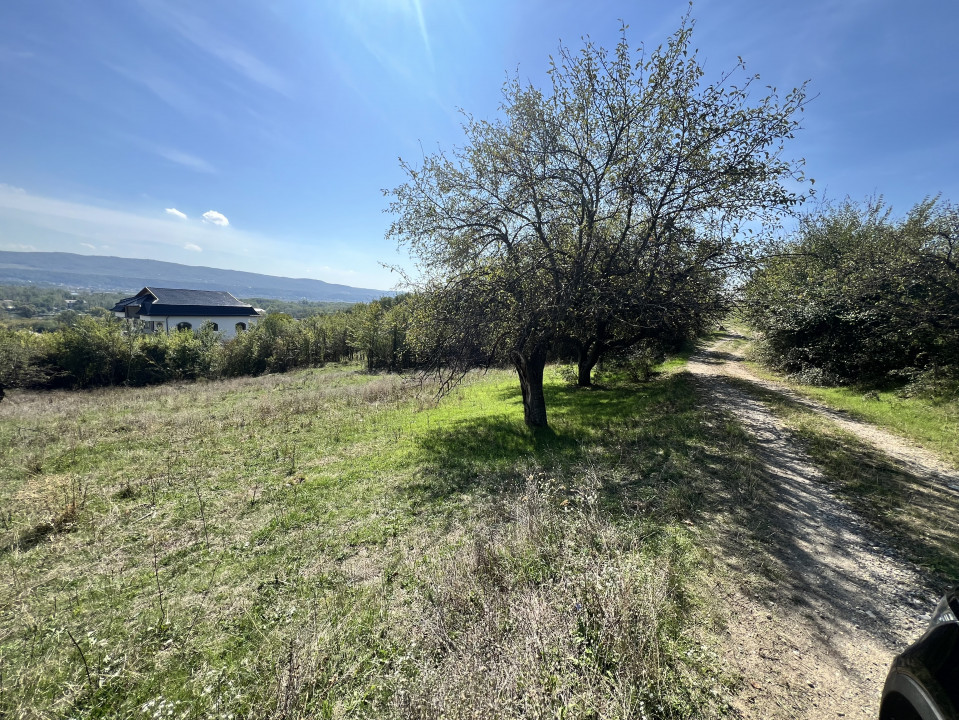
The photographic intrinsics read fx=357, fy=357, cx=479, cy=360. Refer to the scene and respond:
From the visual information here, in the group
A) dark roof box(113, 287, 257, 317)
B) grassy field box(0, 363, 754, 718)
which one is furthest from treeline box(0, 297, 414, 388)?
dark roof box(113, 287, 257, 317)

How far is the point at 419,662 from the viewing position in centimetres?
313

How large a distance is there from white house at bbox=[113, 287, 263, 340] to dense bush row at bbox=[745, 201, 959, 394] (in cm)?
5653

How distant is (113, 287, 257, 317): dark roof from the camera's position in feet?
172

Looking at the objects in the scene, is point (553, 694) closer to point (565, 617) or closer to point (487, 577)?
point (565, 617)

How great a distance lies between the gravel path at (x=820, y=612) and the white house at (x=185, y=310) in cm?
5772

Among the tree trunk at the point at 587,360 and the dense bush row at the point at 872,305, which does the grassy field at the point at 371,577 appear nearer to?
the tree trunk at the point at 587,360

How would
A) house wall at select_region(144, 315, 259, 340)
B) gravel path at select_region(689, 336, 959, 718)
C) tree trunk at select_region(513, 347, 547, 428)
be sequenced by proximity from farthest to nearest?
house wall at select_region(144, 315, 259, 340) < tree trunk at select_region(513, 347, 547, 428) < gravel path at select_region(689, 336, 959, 718)

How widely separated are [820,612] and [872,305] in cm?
1524

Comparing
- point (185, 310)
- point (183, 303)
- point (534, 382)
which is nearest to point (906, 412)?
point (534, 382)

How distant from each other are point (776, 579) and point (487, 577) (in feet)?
10.5

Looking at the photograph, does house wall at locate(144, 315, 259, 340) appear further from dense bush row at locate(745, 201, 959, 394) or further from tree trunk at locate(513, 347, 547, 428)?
dense bush row at locate(745, 201, 959, 394)

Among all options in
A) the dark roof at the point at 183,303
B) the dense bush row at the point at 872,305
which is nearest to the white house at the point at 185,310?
the dark roof at the point at 183,303

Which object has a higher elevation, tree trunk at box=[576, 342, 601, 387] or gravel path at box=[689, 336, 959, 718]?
tree trunk at box=[576, 342, 601, 387]

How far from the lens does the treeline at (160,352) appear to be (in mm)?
27734
